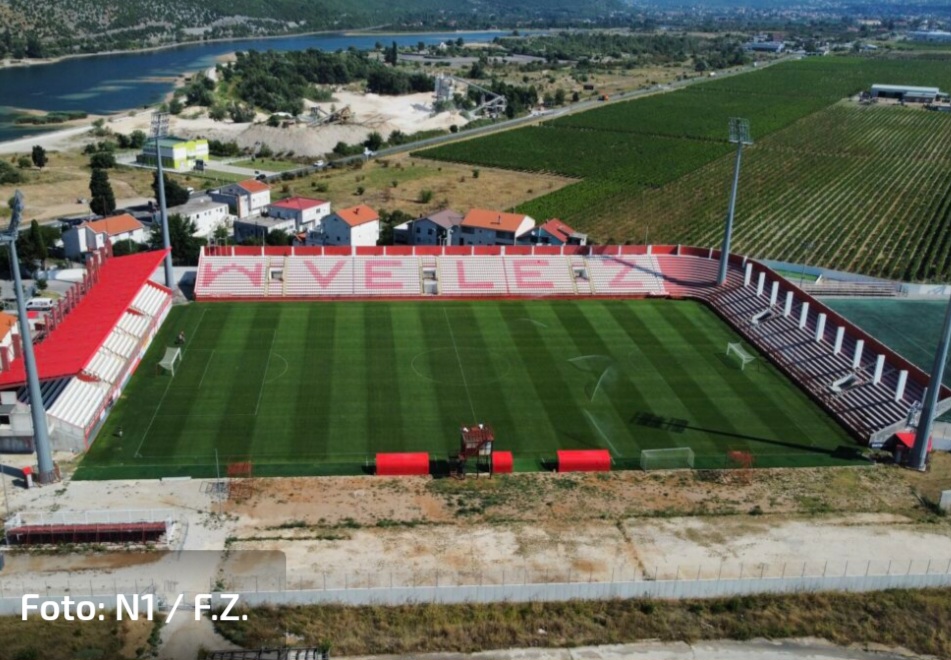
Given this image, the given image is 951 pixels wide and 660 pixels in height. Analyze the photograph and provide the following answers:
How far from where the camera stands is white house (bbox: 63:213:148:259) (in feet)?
194

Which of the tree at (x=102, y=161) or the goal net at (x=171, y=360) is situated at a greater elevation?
the tree at (x=102, y=161)

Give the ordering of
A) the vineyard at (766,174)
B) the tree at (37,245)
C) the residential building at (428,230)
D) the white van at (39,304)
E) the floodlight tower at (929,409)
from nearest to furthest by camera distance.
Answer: the floodlight tower at (929,409), the white van at (39,304), the tree at (37,245), the residential building at (428,230), the vineyard at (766,174)

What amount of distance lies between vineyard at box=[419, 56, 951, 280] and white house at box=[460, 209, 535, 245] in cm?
1070

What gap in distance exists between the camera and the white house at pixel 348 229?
201 ft

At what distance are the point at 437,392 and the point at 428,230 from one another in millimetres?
25915

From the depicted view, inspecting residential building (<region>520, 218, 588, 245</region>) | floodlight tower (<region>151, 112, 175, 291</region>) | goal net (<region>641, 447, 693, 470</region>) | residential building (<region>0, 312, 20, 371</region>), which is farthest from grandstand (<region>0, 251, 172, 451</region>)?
residential building (<region>520, 218, 588, 245</region>)

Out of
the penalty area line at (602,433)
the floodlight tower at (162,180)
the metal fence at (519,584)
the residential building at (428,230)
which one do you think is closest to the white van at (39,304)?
the floodlight tower at (162,180)

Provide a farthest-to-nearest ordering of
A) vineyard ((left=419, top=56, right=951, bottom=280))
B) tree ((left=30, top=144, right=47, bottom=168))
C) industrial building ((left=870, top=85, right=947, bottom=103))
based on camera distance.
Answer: industrial building ((left=870, top=85, right=947, bottom=103)), tree ((left=30, top=144, right=47, bottom=168)), vineyard ((left=419, top=56, right=951, bottom=280))

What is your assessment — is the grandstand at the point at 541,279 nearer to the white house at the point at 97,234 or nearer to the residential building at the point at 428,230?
the residential building at the point at 428,230

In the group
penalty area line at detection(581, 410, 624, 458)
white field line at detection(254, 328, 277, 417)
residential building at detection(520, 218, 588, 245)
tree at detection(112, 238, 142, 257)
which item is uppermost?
residential building at detection(520, 218, 588, 245)

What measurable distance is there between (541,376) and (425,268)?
49.6 ft

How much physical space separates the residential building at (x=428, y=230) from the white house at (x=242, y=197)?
13.8 metres

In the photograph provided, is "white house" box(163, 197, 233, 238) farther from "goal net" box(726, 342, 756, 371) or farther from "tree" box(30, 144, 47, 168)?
"goal net" box(726, 342, 756, 371)

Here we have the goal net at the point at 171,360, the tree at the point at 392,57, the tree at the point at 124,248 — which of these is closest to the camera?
the goal net at the point at 171,360
